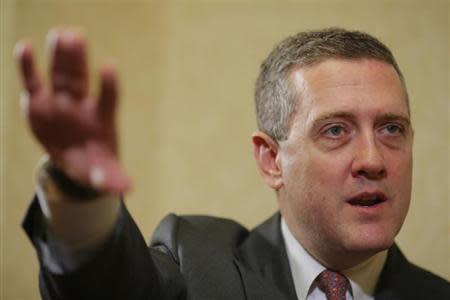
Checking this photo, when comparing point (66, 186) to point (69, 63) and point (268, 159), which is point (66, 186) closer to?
point (69, 63)

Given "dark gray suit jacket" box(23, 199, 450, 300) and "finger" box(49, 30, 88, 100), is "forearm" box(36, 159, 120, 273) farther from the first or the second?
"finger" box(49, 30, 88, 100)

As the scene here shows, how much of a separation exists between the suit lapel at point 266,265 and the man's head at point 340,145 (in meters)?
0.06

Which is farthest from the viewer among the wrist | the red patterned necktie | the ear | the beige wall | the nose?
the beige wall

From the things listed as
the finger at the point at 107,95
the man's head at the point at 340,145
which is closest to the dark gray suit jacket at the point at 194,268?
the man's head at the point at 340,145

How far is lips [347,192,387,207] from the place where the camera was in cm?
106

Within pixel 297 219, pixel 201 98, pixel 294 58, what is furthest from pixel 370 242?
pixel 201 98

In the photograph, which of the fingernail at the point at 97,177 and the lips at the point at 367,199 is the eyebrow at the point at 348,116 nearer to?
the lips at the point at 367,199

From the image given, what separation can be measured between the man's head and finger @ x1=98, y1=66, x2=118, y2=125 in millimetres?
595

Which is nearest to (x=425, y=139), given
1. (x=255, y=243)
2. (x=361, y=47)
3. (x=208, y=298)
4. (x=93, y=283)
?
(x=361, y=47)

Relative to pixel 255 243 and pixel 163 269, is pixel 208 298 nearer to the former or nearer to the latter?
pixel 163 269

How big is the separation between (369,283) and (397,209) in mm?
220

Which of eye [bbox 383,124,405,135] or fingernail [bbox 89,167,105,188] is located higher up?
fingernail [bbox 89,167,105,188]

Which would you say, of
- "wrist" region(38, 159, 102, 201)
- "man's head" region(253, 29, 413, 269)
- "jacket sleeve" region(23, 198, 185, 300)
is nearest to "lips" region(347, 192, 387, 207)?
"man's head" region(253, 29, 413, 269)

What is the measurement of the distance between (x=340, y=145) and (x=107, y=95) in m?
0.62
